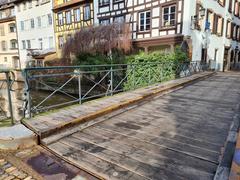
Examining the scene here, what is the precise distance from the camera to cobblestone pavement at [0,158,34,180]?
2.33 metres

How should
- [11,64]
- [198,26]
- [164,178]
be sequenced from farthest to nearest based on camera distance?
[11,64], [198,26], [164,178]

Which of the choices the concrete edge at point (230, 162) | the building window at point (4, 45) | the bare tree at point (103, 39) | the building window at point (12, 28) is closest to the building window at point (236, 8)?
the bare tree at point (103, 39)

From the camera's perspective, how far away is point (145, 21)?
14.3 m

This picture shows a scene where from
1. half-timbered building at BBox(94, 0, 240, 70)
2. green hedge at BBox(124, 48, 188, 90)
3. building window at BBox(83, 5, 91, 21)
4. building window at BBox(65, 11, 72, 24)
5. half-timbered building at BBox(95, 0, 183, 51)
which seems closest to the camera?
green hedge at BBox(124, 48, 188, 90)

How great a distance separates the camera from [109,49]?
13484mm

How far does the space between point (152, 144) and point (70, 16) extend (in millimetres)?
20885

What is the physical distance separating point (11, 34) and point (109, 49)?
22897 mm

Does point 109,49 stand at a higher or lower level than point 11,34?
lower

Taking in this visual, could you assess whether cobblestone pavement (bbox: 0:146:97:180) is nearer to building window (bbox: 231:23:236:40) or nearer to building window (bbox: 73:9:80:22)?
building window (bbox: 73:9:80:22)

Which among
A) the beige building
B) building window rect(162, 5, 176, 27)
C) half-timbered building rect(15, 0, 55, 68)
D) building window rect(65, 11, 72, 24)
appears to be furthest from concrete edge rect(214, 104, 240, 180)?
the beige building

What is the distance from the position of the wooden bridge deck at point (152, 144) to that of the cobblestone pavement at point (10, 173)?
531mm

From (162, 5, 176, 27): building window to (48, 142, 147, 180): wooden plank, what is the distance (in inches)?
474

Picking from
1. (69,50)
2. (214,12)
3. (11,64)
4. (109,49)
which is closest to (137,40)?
(109,49)

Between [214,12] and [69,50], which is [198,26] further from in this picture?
[69,50]
